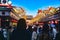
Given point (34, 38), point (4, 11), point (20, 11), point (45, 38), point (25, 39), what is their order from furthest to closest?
point (20, 11)
point (4, 11)
point (34, 38)
point (45, 38)
point (25, 39)

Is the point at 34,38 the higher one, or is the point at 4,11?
the point at 4,11

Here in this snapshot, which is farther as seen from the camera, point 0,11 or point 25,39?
point 0,11

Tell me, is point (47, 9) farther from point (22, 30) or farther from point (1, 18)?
point (22, 30)

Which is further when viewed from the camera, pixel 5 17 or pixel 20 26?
pixel 5 17

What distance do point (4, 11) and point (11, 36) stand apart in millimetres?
21451

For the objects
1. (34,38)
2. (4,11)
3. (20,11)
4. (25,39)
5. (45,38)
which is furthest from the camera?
(20,11)

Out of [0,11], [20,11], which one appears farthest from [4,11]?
[20,11]

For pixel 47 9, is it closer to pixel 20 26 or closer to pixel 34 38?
pixel 34 38

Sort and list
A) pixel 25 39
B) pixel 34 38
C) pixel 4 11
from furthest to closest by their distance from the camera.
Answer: pixel 4 11
pixel 34 38
pixel 25 39

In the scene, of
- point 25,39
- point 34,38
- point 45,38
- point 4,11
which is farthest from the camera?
point 4,11

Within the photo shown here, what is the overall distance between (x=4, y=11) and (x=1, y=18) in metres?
0.77

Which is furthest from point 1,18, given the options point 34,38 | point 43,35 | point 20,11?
point 20,11

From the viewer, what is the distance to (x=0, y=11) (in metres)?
27.1

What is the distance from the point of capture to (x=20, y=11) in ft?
168
